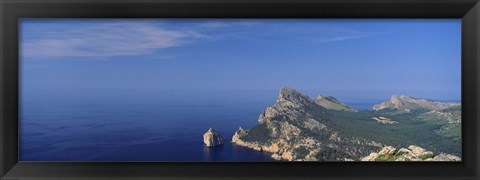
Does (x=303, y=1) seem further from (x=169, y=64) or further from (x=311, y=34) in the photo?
(x=169, y=64)

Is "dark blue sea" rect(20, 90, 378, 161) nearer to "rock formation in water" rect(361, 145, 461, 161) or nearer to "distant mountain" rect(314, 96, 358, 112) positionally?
"distant mountain" rect(314, 96, 358, 112)

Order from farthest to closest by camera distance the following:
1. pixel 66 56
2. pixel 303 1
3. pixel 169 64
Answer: pixel 169 64
pixel 66 56
pixel 303 1

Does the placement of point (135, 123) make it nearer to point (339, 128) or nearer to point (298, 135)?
point (298, 135)

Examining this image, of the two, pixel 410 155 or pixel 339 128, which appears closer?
pixel 410 155

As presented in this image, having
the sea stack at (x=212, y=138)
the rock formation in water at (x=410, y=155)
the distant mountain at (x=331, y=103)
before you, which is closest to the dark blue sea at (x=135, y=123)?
the sea stack at (x=212, y=138)

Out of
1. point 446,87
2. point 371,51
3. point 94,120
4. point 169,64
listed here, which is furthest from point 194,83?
point 446,87

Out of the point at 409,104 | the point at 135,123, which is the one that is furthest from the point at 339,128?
the point at 135,123
